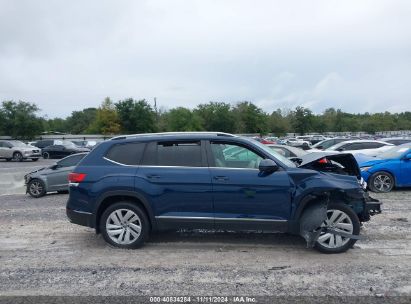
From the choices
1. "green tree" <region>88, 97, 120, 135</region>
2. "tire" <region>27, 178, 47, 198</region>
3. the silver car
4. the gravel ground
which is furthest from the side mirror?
"green tree" <region>88, 97, 120, 135</region>

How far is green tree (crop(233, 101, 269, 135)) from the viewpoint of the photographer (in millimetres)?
68675

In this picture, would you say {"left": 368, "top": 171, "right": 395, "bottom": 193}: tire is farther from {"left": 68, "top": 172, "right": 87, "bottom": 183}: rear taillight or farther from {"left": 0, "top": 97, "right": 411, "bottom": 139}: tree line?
{"left": 0, "top": 97, "right": 411, "bottom": 139}: tree line

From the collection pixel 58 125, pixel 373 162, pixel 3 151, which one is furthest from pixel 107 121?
pixel 373 162

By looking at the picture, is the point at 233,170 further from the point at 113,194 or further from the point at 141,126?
the point at 141,126

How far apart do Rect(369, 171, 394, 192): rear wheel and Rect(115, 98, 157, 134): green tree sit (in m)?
54.3

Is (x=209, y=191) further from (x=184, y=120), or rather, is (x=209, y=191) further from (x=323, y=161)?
(x=184, y=120)

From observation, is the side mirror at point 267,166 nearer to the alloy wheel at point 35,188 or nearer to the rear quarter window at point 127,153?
the rear quarter window at point 127,153

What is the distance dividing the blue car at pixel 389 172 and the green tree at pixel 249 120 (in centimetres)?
5671

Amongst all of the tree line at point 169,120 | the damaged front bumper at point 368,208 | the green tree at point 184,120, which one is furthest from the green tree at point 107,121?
the damaged front bumper at point 368,208

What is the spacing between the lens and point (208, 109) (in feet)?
229

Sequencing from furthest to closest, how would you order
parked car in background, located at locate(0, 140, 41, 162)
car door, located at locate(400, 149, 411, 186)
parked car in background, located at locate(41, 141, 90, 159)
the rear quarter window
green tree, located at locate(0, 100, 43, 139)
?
green tree, located at locate(0, 100, 43, 139) < parked car in background, located at locate(41, 141, 90, 159) < parked car in background, located at locate(0, 140, 41, 162) < car door, located at locate(400, 149, 411, 186) < the rear quarter window

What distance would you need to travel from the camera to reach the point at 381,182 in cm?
1082

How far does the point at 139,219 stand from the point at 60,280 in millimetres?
1479

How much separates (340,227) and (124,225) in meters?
3.21
